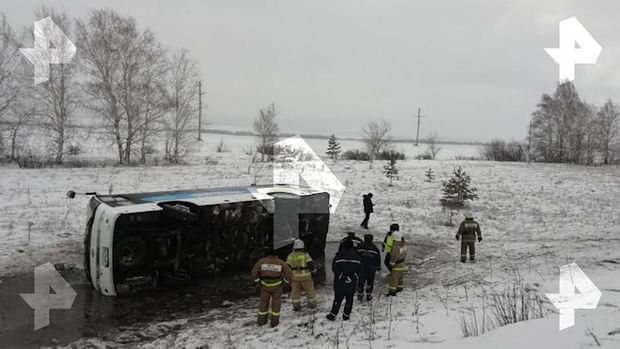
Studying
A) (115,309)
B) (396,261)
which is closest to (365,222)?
(396,261)

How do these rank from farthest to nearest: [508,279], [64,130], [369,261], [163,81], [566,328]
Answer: [163,81]
[64,130]
[508,279]
[369,261]
[566,328]

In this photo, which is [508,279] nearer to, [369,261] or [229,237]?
[369,261]

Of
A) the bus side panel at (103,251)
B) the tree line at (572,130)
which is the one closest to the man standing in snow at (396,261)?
the bus side panel at (103,251)

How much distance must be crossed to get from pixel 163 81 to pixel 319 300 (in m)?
25.6

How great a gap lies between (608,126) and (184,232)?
5875 cm

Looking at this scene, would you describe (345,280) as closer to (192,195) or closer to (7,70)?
(192,195)

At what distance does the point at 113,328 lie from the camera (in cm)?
687

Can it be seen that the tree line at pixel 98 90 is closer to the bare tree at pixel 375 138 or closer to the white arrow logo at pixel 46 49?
the white arrow logo at pixel 46 49

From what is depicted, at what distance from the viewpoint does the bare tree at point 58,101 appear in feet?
82.7

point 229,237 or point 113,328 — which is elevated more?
point 229,237

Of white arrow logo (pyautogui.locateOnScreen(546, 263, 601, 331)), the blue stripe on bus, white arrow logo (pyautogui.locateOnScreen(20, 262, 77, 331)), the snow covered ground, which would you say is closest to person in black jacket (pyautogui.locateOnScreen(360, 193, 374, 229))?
the snow covered ground

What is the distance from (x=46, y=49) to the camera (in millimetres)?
25641

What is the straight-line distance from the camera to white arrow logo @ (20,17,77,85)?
2523cm

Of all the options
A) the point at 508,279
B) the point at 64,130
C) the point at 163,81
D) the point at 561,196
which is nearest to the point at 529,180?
the point at 561,196
